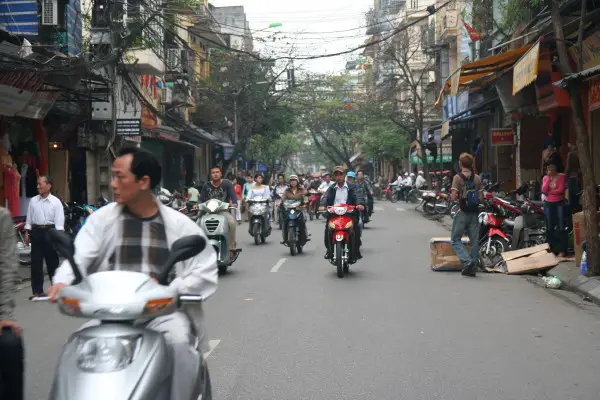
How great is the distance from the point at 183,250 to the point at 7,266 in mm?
1152

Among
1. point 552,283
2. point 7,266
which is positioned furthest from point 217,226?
point 7,266

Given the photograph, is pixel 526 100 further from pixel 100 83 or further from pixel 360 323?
pixel 360 323

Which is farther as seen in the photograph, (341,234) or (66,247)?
(341,234)

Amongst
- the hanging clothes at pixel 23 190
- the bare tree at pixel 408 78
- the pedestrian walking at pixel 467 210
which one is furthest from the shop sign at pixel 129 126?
the bare tree at pixel 408 78

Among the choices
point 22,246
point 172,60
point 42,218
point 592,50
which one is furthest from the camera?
point 172,60

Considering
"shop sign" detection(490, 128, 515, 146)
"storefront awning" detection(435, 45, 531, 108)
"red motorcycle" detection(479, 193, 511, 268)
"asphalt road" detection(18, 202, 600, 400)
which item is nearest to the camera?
"asphalt road" detection(18, 202, 600, 400)

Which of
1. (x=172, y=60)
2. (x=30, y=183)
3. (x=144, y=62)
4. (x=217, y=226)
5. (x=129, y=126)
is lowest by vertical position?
(x=217, y=226)

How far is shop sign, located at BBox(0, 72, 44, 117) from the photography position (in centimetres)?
1385

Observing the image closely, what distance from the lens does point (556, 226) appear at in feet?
43.3

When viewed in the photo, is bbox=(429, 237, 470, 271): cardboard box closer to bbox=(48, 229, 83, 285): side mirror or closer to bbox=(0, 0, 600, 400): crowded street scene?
bbox=(0, 0, 600, 400): crowded street scene

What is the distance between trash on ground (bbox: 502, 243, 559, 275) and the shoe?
72 centimetres

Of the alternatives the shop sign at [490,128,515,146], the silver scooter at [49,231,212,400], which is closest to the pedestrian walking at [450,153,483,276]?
the silver scooter at [49,231,212,400]

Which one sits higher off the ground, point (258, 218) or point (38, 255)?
point (258, 218)

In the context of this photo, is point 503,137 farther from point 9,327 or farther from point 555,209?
point 9,327
